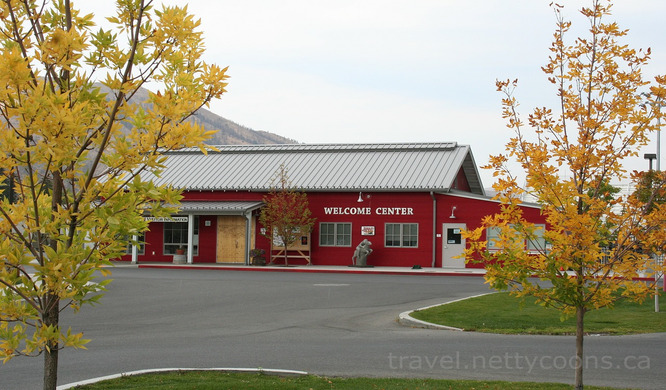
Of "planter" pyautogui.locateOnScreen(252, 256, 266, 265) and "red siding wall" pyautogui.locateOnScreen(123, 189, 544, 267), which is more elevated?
"red siding wall" pyautogui.locateOnScreen(123, 189, 544, 267)

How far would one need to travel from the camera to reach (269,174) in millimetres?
38750

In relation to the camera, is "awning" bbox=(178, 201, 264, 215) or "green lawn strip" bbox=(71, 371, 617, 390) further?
"awning" bbox=(178, 201, 264, 215)

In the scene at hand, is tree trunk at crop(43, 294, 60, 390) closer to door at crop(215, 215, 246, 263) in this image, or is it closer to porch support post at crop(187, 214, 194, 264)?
porch support post at crop(187, 214, 194, 264)

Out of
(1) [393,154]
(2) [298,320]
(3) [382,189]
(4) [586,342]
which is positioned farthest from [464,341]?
(1) [393,154]

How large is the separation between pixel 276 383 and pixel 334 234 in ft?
90.8

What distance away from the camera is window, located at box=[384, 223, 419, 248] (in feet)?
113

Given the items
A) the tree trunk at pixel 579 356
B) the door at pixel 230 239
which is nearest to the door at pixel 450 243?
the door at pixel 230 239

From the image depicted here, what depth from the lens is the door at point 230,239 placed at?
36812 mm

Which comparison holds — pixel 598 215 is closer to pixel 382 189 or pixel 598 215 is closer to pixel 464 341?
pixel 464 341

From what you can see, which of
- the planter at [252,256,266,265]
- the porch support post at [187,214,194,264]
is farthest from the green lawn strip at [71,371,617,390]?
the porch support post at [187,214,194,264]

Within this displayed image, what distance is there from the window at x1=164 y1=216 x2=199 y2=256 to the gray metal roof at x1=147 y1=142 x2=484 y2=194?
2.16 meters

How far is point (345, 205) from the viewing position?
3547cm

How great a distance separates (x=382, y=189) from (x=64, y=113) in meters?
30.5

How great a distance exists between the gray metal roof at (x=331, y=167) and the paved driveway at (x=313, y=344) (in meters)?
15.2
